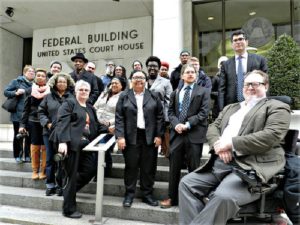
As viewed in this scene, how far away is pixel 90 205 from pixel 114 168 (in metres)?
0.91

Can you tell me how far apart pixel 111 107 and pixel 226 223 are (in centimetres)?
287

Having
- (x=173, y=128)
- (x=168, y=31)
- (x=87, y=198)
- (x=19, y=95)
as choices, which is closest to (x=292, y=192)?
(x=173, y=128)

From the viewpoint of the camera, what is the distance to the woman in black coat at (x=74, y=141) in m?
3.81

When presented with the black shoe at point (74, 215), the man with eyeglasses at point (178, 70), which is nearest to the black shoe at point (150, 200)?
the black shoe at point (74, 215)

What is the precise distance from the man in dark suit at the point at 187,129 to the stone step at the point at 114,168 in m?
0.62

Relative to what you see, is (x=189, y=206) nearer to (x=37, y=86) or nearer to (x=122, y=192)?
(x=122, y=192)

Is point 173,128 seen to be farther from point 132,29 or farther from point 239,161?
point 132,29

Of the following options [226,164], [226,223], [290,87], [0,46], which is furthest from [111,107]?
[0,46]

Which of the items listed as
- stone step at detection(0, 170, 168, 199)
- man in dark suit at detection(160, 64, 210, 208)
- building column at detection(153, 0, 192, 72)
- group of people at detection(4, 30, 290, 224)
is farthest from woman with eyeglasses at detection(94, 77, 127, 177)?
building column at detection(153, 0, 192, 72)

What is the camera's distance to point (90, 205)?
406cm

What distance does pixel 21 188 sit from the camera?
4914 millimetres

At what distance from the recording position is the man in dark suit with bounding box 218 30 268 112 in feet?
12.5

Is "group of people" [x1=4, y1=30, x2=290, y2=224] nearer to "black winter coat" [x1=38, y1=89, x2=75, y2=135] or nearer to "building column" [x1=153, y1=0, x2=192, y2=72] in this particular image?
"black winter coat" [x1=38, y1=89, x2=75, y2=135]

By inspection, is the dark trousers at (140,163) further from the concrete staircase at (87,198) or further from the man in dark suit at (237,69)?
the man in dark suit at (237,69)
